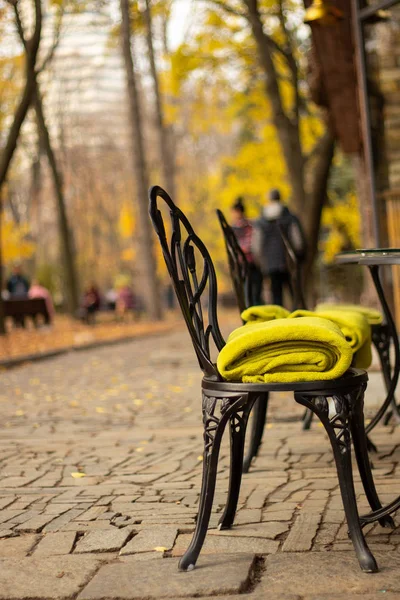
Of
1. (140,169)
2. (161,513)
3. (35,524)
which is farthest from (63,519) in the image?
(140,169)

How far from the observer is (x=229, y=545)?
3.65 m

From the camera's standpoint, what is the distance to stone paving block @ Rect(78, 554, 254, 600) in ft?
10.2

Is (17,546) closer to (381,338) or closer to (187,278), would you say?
(187,278)

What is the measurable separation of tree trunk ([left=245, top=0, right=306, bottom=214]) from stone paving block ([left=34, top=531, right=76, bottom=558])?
14.7 m

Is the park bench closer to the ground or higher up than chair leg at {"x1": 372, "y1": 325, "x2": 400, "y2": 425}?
closer to the ground

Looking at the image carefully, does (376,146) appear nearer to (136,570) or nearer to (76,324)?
(136,570)

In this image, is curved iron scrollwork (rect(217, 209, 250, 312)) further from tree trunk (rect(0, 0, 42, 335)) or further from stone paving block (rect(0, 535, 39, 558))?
tree trunk (rect(0, 0, 42, 335))

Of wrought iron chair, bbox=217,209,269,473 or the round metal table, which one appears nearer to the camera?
the round metal table

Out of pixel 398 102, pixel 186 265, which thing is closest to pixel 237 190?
pixel 398 102

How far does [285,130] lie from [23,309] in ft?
26.7

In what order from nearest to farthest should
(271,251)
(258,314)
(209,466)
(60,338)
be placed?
(209,466)
(258,314)
(271,251)
(60,338)

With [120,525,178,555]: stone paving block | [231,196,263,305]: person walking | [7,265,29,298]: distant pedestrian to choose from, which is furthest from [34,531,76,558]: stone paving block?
[7,265,29,298]: distant pedestrian

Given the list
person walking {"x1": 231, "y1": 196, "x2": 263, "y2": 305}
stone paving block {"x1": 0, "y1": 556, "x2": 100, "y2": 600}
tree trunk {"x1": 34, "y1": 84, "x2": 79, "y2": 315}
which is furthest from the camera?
tree trunk {"x1": 34, "y1": 84, "x2": 79, "y2": 315}

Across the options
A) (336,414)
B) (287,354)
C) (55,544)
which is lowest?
(55,544)
